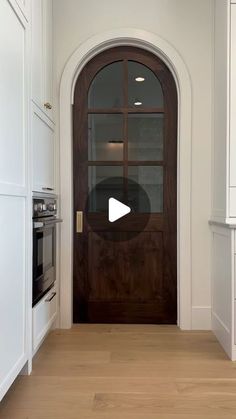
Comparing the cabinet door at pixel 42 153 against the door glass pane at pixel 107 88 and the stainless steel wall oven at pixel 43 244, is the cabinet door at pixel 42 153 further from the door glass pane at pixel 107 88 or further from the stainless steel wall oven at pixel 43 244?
the door glass pane at pixel 107 88

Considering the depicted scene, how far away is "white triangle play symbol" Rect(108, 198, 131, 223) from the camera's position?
9.78ft

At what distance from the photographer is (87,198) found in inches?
118

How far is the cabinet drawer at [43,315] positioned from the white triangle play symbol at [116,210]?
0.73m

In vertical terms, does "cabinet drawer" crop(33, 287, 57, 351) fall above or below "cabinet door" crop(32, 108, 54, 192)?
below

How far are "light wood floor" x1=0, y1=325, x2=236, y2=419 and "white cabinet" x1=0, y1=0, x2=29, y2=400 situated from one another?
188mm

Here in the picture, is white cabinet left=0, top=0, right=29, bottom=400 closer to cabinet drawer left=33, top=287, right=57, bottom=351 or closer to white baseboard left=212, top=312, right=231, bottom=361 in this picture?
cabinet drawer left=33, top=287, right=57, bottom=351

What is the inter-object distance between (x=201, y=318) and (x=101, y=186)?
4.27ft

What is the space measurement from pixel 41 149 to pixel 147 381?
5.05ft

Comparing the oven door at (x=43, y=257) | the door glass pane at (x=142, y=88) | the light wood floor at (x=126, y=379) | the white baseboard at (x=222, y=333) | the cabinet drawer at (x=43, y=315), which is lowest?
the light wood floor at (x=126, y=379)

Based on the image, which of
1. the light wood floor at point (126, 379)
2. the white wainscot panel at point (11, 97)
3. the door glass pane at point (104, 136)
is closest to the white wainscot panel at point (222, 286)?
the light wood floor at point (126, 379)

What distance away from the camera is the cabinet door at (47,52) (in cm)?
258

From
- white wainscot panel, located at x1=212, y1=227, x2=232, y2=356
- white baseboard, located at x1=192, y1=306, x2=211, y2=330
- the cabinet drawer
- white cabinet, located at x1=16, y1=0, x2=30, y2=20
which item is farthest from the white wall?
the cabinet drawer

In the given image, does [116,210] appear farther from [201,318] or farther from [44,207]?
[201,318]

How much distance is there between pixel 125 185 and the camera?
2984mm
